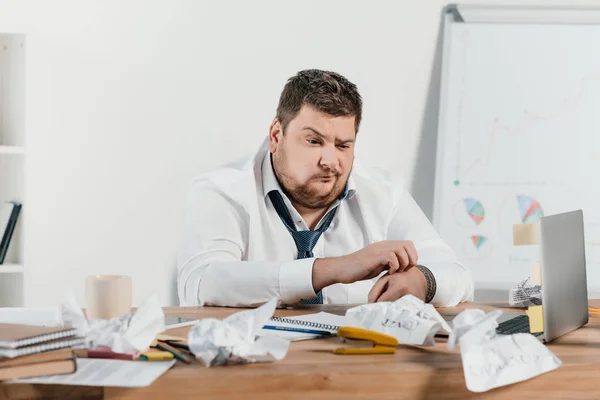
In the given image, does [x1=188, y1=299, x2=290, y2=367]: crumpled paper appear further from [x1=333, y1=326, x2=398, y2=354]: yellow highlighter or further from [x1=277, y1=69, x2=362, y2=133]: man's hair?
[x1=277, y1=69, x2=362, y2=133]: man's hair

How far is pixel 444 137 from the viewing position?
3.31 m

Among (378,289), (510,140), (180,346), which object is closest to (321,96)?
(378,289)

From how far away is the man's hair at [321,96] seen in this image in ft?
7.04

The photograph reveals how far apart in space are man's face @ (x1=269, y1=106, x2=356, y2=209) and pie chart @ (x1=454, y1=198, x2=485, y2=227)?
1191 mm

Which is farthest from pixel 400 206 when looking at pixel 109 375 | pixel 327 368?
pixel 109 375

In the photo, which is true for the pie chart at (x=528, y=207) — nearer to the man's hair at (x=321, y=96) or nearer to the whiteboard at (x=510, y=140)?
the whiteboard at (x=510, y=140)

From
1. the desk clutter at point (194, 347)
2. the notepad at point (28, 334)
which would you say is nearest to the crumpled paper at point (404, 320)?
the desk clutter at point (194, 347)

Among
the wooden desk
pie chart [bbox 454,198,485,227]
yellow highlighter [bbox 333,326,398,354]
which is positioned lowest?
the wooden desk

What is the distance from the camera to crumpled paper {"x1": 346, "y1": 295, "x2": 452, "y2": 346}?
1308mm

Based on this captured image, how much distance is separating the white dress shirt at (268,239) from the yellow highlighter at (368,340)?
484 mm

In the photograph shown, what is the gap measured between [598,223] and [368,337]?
89.3 inches

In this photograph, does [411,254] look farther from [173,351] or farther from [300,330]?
[173,351]

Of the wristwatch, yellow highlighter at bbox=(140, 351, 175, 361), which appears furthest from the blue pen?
the wristwatch

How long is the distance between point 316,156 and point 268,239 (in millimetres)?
245
